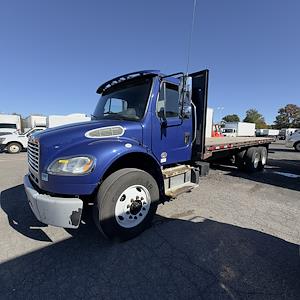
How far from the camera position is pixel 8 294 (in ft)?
7.19

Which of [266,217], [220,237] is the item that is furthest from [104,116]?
[266,217]

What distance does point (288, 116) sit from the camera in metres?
88.5

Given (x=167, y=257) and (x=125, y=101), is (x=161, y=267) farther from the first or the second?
(x=125, y=101)

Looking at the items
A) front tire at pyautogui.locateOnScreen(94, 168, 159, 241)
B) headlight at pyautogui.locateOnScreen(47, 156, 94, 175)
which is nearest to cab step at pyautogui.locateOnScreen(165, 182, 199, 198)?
front tire at pyautogui.locateOnScreen(94, 168, 159, 241)

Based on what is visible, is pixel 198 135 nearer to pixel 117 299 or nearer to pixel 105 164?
pixel 105 164

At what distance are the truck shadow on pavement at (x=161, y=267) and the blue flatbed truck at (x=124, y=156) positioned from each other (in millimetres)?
405

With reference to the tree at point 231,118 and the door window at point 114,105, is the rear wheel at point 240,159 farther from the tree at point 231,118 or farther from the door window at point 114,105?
the tree at point 231,118

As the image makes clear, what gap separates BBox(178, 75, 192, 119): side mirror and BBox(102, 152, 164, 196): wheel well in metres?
1.16

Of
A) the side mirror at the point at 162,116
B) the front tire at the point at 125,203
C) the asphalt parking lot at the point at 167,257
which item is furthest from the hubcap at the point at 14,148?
the front tire at the point at 125,203

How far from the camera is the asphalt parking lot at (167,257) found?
7.39 feet

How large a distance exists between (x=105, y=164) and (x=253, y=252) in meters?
2.32

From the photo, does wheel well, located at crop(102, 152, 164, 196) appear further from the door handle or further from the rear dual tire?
the rear dual tire

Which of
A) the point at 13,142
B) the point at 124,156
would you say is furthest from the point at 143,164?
the point at 13,142

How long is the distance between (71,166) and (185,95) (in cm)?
228
